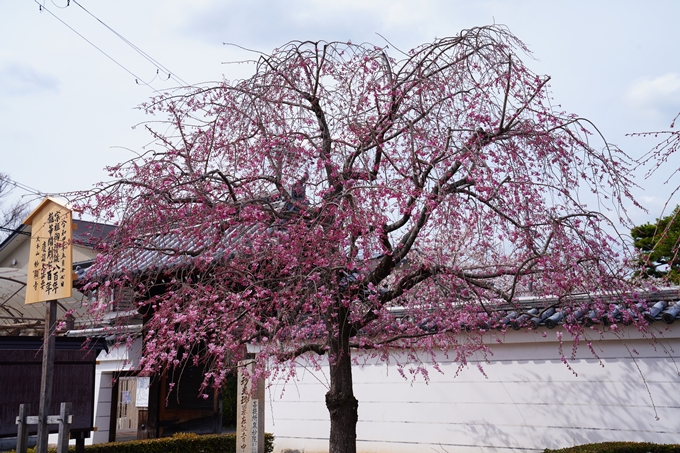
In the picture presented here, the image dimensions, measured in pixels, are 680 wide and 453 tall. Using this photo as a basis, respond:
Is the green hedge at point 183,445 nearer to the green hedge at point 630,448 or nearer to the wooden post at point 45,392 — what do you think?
the wooden post at point 45,392

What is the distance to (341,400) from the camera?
22.9ft

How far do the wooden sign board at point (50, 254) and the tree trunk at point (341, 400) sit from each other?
119 inches

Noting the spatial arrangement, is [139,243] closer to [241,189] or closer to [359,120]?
[241,189]

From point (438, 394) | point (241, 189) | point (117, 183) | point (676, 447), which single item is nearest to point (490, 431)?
point (438, 394)

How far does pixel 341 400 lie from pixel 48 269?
3736mm

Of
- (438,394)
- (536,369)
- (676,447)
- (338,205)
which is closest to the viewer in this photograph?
(338,205)

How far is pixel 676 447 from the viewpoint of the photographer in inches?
295

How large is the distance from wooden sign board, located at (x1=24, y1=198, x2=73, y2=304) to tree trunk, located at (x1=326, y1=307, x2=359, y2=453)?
9.91 feet

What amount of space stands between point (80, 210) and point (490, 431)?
20.4 ft

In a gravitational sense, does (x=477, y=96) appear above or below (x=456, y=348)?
above

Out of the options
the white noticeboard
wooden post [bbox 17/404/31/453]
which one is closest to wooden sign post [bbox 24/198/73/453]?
wooden post [bbox 17/404/31/453]

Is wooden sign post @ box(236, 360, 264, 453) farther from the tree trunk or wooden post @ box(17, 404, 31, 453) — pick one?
wooden post @ box(17, 404, 31, 453)

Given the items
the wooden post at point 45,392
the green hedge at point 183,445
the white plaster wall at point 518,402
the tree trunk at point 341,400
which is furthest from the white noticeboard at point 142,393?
the tree trunk at point 341,400

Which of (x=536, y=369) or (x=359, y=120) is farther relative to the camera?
(x=536, y=369)
